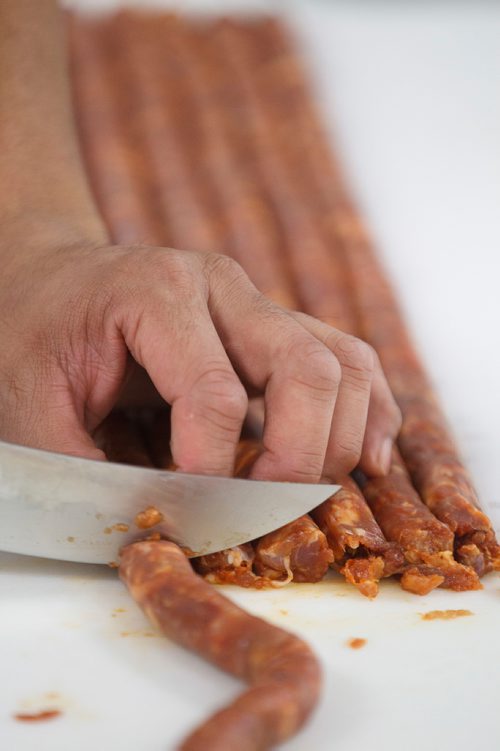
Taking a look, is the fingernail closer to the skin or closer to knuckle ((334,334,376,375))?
the skin

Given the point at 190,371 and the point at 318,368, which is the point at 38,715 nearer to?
the point at 190,371

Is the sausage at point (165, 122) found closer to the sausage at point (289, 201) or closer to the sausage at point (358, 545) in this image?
the sausage at point (289, 201)

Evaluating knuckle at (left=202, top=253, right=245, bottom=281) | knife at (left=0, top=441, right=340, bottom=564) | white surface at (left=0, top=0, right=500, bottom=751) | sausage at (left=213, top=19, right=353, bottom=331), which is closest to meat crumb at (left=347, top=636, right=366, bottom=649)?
white surface at (left=0, top=0, right=500, bottom=751)

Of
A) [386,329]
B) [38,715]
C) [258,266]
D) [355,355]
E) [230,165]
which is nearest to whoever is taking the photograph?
[38,715]

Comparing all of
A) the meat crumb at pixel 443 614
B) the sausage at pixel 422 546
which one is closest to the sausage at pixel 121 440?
the sausage at pixel 422 546

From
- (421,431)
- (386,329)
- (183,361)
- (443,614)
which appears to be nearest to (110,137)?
(386,329)

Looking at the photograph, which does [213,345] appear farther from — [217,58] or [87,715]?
[217,58]
